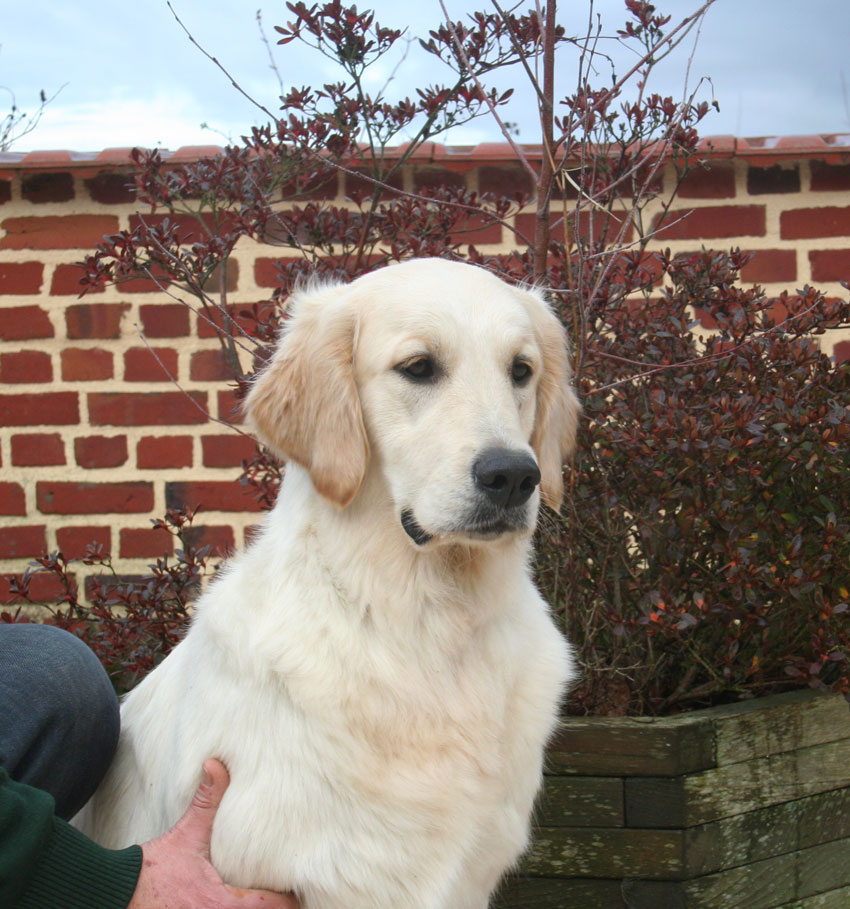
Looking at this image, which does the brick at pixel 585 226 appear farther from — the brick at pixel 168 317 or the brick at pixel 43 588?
the brick at pixel 43 588

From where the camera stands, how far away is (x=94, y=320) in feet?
14.5

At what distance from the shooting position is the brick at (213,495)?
14.4ft

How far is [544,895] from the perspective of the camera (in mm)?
2492

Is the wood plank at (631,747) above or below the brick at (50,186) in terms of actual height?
below

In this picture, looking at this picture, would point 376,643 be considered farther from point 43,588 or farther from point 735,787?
point 43,588

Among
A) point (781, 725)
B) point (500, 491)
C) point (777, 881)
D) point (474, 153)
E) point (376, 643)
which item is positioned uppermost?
point (474, 153)

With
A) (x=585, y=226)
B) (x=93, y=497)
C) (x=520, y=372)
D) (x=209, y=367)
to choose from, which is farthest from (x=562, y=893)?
(x=93, y=497)

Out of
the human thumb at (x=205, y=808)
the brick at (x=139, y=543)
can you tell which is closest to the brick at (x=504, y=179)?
the brick at (x=139, y=543)

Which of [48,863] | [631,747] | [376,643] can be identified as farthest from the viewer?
[631,747]

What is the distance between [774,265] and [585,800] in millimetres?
2626

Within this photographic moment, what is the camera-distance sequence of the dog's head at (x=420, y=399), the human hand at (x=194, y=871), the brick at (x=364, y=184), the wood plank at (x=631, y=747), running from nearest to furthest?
the human hand at (x=194, y=871), the dog's head at (x=420, y=399), the wood plank at (x=631, y=747), the brick at (x=364, y=184)

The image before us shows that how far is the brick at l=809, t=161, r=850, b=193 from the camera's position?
Result: 4.23 meters

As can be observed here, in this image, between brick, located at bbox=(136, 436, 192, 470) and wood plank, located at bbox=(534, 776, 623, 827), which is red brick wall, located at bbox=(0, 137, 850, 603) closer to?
brick, located at bbox=(136, 436, 192, 470)

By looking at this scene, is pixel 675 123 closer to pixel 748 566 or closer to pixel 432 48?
pixel 432 48
